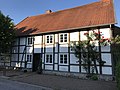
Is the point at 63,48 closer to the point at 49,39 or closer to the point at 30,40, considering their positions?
the point at 49,39

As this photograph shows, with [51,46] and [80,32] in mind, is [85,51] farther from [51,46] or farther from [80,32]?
[51,46]

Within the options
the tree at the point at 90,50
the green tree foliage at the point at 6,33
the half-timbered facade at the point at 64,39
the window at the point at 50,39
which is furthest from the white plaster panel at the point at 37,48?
the tree at the point at 90,50

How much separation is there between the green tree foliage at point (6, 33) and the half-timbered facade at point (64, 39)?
115 centimetres

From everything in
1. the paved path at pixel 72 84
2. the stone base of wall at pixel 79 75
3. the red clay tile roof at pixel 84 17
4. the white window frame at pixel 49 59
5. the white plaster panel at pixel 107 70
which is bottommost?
the paved path at pixel 72 84

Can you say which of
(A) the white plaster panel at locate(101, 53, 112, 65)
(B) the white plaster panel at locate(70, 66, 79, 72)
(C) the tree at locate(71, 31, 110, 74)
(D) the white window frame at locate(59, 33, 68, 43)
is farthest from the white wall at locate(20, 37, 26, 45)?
(A) the white plaster panel at locate(101, 53, 112, 65)

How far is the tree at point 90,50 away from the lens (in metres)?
13.8

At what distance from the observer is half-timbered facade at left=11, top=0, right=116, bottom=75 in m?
14.0

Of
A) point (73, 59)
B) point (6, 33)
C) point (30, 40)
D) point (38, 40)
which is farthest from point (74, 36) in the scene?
point (6, 33)

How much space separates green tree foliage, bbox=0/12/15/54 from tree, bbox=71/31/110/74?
8.65m

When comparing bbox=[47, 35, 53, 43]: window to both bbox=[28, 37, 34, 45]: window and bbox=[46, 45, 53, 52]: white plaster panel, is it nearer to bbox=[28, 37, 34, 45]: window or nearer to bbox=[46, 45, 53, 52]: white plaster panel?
bbox=[46, 45, 53, 52]: white plaster panel

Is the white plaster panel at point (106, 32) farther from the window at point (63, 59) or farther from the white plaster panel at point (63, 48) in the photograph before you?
the window at point (63, 59)

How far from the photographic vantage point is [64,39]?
1628 centimetres

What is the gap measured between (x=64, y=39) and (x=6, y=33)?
7227 millimetres

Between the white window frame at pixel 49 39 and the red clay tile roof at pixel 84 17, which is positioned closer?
the red clay tile roof at pixel 84 17
